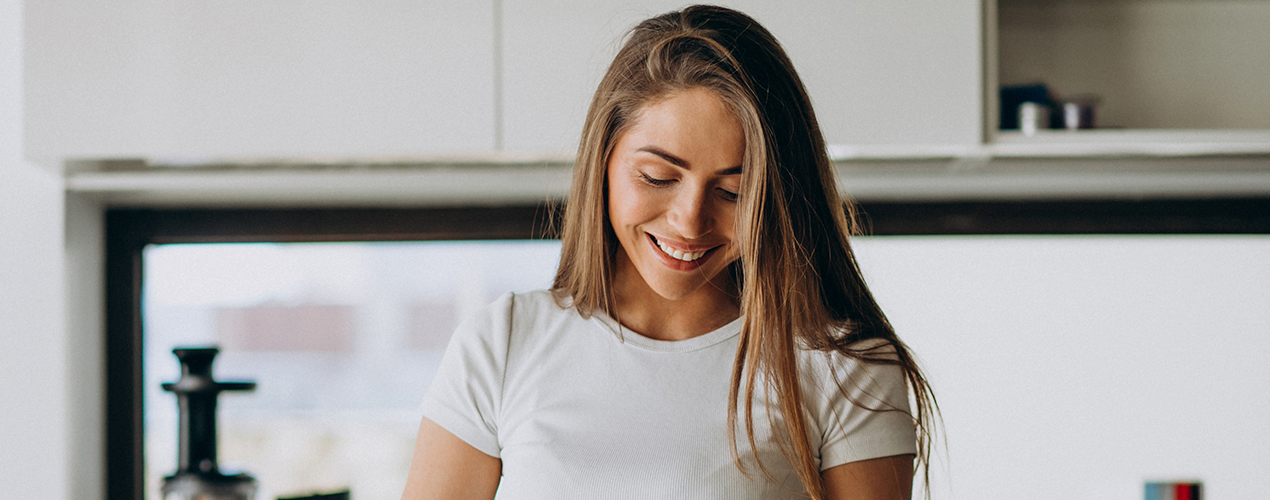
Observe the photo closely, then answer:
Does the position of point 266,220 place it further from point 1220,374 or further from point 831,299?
point 1220,374

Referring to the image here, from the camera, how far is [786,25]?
3.96ft

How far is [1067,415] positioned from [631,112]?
3.63 ft

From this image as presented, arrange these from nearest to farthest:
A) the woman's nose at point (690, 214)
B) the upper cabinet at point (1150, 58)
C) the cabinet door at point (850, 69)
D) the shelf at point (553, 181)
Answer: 1. the woman's nose at point (690, 214)
2. the cabinet door at point (850, 69)
3. the shelf at point (553, 181)
4. the upper cabinet at point (1150, 58)

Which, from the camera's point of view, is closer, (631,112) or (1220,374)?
(631,112)

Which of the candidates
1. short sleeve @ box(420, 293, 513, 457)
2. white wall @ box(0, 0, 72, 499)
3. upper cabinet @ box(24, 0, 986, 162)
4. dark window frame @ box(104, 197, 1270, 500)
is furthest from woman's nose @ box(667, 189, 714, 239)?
white wall @ box(0, 0, 72, 499)

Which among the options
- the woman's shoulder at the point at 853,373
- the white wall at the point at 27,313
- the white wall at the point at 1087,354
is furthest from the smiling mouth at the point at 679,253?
the white wall at the point at 27,313

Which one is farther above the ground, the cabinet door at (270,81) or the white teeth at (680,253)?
the cabinet door at (270,81)

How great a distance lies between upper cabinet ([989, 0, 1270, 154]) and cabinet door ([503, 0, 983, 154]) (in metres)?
0.30

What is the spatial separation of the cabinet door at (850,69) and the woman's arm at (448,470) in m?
0.47

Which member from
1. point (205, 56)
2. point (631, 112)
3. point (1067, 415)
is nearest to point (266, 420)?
point (205, 56)

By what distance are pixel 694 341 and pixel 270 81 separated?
71cm

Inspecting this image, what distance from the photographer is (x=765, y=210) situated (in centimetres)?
80

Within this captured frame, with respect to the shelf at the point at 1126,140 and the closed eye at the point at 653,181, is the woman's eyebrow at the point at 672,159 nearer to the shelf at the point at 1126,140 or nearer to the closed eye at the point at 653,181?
the closed eye at the point at 653,181

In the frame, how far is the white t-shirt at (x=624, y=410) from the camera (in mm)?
803
